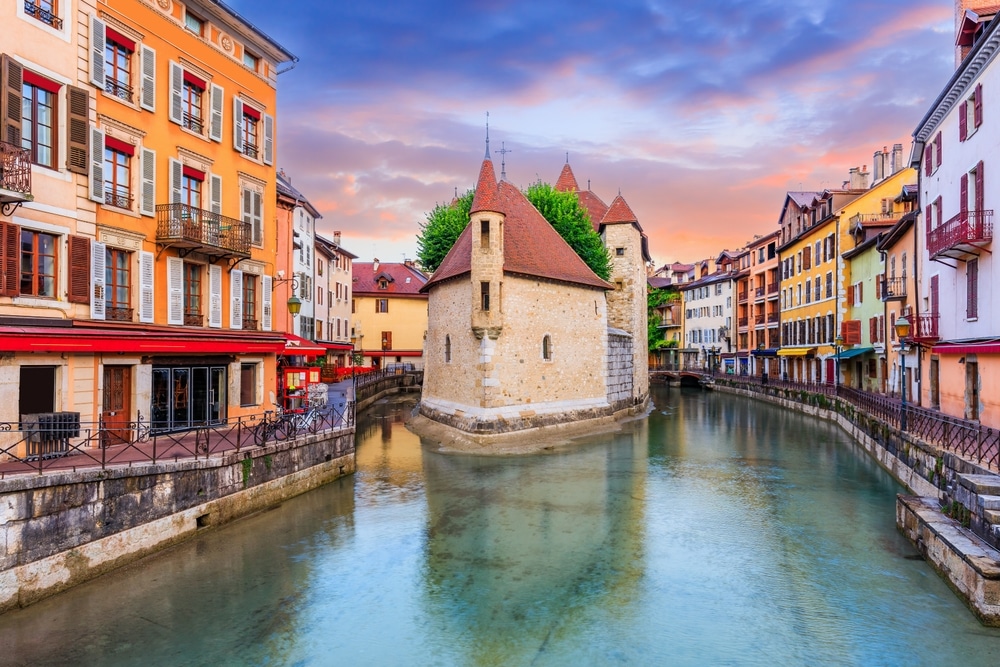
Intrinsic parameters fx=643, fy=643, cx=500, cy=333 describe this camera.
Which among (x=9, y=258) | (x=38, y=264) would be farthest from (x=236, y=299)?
(x=9, y=258)

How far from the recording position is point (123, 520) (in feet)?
37.4

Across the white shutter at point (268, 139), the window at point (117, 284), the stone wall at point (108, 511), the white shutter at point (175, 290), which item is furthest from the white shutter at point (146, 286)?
the white shutter at point (268, 139)

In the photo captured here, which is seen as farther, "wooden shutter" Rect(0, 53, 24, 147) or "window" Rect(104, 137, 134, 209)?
"window" Rect(104, 137, 134, 209)

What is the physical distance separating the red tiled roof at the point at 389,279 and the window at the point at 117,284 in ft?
141

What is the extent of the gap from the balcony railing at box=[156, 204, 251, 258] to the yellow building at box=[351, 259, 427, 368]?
41.3m

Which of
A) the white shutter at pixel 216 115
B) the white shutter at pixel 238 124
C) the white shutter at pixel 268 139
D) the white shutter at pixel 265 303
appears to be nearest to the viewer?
the white shutter at pixel 216 115

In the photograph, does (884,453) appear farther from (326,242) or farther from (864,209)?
(326,242)

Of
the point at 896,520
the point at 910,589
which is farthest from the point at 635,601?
the point at 896,520

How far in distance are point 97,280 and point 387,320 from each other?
45.8 metres

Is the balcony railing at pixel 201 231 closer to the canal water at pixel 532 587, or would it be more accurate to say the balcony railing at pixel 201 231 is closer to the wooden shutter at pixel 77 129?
the wooden shutter at pixel 77 129

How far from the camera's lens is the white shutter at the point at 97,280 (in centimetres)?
1443

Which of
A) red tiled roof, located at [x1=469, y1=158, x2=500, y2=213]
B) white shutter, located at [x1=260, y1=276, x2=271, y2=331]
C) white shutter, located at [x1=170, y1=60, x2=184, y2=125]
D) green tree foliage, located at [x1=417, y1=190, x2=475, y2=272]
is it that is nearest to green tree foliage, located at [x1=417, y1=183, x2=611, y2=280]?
green tree foliage, located at [x1=417, y1=190, x2=475, y2=272]

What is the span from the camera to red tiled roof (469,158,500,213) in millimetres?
25731

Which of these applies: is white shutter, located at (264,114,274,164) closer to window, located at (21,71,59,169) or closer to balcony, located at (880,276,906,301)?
window, located at (21,71,59,169)
